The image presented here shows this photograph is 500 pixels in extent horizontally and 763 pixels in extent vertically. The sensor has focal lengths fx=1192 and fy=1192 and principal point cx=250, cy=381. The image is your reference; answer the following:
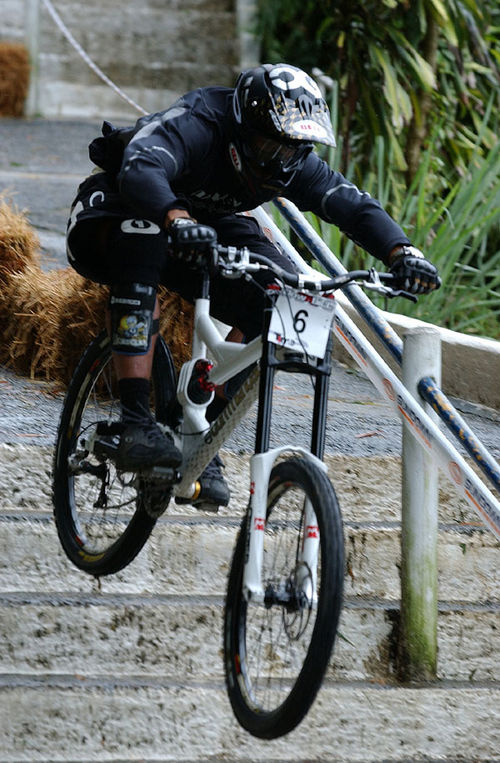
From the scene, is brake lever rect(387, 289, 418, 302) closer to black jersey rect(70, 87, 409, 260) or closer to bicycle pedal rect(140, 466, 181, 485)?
black jersey rect(70, 87, 409, 260)

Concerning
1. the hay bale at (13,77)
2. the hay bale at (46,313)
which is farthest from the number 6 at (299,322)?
the hay bale at (13,77)

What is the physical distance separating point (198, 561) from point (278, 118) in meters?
1.59

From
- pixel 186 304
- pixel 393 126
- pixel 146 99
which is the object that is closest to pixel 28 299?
pixel 186 304

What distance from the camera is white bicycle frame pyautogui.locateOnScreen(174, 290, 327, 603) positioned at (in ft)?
9.20

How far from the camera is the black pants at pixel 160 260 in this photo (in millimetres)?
3271

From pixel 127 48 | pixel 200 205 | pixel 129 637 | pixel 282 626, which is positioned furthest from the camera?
pixel 127 48

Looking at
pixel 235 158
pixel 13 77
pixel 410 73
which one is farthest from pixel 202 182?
pixel 13 77

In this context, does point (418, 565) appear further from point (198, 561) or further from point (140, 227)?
point (140, 227)

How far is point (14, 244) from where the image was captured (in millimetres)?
5254

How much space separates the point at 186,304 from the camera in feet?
14.9

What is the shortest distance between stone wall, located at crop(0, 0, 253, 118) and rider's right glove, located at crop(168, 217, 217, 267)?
9279 millimetres

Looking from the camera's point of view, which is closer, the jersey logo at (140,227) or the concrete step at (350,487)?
the jersey logo at (140,227)

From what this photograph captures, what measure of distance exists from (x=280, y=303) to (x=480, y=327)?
3522mm

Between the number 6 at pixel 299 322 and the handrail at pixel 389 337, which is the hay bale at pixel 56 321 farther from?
the number 6 at pixel 299 322
